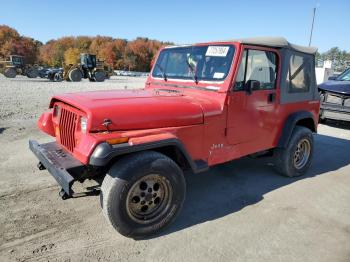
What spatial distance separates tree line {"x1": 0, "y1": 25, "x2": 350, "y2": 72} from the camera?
6562 centimetres

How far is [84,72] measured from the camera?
27.3 m

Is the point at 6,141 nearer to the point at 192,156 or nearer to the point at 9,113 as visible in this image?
the point at 9,113

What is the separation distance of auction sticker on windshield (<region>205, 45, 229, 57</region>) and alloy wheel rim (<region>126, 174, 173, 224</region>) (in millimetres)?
1814

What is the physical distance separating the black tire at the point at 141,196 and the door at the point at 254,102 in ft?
3.62

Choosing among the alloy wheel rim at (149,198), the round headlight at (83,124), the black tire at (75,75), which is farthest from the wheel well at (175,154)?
the black tire at (75,75)

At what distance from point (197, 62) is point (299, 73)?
1.85 m

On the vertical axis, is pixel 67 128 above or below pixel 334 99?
above

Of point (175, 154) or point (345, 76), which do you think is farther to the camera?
point (345, 76)

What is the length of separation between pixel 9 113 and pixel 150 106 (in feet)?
24.2

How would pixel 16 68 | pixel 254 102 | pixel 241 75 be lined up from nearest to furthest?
pixel 241 75 → pixel 254 102 → pixel 16 68

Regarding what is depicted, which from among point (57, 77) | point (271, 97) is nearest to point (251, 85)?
point (271, 97)

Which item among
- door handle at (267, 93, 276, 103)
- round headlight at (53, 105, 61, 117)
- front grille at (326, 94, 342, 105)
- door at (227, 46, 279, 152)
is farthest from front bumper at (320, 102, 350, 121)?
round headlight at (53, 105, 61, 117)

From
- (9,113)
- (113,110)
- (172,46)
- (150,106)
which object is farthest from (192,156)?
(9,113)

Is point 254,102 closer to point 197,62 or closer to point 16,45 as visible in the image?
point 197,62
